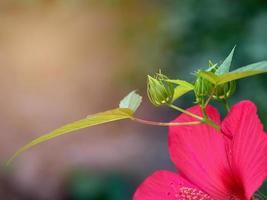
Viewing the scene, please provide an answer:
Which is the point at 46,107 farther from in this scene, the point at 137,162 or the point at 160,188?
the point at 160,188

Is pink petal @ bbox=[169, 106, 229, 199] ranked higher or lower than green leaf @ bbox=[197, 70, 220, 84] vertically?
lower

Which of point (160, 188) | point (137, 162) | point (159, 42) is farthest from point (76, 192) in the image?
point (160, 188)

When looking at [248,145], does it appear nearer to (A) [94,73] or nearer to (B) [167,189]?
(B) [167,189]

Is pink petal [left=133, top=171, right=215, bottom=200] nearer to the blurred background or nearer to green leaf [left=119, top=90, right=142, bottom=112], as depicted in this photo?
green leaf [left=119, top=90, right=142, bottom=112]

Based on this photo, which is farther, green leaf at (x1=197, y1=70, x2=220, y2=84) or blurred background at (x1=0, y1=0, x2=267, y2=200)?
blurred background at (x1=0, y1=0, x2=267, y2=200)

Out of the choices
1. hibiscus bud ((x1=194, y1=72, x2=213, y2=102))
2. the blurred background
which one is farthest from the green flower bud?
the blurred background

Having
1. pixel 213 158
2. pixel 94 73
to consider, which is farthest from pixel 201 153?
pixel 94 73
